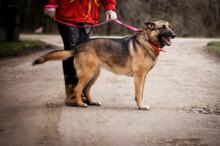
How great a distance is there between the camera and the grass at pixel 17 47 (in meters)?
16.5

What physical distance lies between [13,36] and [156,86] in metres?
9.38

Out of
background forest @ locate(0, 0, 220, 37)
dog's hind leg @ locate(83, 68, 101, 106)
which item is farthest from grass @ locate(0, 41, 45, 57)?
dog's hind leg @ locate(83, 68, 101, 106)

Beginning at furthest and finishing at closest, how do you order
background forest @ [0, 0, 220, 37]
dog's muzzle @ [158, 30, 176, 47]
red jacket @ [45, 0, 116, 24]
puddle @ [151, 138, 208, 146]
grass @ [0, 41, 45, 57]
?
background forest @ [0, 0, 220, 37] → grass @ [0, 41, 45, 57] → red jacket @ [45, 0, 116, 24] → dog's muzzle @ [158, 30, 176, 47] → puddle @ [151, 138, 208, 146]

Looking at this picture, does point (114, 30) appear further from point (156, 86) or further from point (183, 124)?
point (183, 124)

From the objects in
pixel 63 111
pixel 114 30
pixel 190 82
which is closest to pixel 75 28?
pixel 63 111

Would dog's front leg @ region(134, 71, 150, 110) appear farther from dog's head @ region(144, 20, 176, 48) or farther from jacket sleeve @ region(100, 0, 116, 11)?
jacket sleeve @ region(100, 0, 116, 11)

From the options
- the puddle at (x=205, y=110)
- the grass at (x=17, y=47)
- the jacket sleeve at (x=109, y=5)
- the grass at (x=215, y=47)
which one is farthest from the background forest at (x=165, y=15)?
the puddle at (x=205, y=110)

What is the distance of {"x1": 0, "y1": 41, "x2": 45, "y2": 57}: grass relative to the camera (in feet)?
54.2

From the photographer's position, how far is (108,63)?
8.92m

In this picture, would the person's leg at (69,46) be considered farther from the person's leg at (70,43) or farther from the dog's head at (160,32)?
the dog's head at (160,32)

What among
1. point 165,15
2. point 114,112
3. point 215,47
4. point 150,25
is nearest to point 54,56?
point 114,112

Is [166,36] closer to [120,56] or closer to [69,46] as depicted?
[120,56]

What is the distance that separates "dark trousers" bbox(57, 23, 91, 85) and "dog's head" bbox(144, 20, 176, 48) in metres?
0.96

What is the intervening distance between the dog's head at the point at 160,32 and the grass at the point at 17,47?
322 inches
